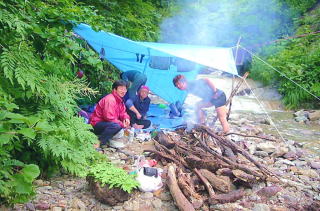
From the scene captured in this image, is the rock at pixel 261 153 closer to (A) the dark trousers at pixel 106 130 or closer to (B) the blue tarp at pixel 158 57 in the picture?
(B) the blue tarp at pixel 158 57

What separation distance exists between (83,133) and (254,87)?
26.8ft

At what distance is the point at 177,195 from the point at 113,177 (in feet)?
1.87

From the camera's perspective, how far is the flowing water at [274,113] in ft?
18.5

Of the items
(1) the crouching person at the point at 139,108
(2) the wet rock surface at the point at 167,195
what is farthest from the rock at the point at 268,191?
(1) the crouching person at the point at 139,108

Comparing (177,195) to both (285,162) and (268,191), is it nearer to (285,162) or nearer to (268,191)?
(268,191)

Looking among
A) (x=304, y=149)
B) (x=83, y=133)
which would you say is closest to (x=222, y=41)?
(x=304, y=149)

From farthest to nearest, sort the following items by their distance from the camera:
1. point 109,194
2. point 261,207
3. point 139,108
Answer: point 139,108
point 261,207
point 109,194

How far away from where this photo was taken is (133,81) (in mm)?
5461

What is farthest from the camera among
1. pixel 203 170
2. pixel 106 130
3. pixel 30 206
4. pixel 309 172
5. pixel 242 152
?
pixel 106 130

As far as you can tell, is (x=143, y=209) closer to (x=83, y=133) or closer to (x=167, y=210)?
(x=167, y=210)

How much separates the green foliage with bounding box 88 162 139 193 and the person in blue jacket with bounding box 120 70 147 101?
97.8 inches

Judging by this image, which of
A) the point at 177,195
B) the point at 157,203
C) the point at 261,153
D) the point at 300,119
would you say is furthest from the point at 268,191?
the point at 300,119

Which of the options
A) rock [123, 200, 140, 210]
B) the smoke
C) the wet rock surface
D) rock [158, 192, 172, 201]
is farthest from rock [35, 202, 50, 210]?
the smoke

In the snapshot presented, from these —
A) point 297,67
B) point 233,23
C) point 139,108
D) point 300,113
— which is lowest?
point 300,113
